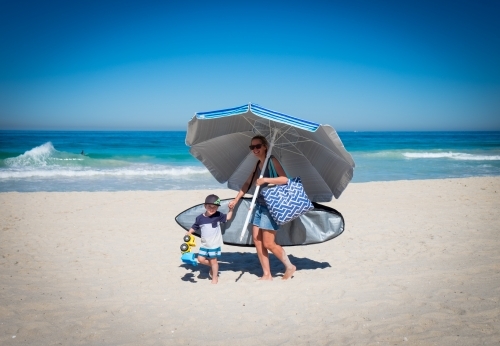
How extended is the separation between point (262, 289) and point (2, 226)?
596 cm

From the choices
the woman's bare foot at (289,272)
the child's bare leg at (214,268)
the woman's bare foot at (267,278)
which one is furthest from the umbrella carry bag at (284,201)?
the child's bare leg at (214,268)

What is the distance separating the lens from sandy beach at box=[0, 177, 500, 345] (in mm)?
3551

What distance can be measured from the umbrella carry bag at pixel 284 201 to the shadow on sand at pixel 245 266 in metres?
1.18

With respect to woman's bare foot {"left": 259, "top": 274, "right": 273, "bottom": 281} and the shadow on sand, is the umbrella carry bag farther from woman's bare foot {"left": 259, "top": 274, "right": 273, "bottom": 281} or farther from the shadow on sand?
the shadow on sand

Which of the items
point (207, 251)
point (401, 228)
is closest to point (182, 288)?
point (207, 251)

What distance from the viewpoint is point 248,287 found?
187 inches

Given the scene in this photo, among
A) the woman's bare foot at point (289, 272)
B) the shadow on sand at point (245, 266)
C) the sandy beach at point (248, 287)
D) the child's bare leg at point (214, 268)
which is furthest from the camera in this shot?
the shadow on sand at point (245, 266)

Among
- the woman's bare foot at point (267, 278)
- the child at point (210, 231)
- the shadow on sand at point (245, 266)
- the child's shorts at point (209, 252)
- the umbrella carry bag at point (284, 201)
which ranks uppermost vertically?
the umbrella carry bag at point (284, 201)

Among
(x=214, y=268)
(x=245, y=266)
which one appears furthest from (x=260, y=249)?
(x=245, y=266)

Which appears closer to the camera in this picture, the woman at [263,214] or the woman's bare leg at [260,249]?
the woman at [263,214]

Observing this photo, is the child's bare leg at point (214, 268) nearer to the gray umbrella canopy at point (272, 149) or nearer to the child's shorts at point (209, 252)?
the child's shorts at point (209, 252)

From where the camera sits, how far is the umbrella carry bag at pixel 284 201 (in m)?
4.57

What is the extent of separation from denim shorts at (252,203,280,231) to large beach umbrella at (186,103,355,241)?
0.29 m

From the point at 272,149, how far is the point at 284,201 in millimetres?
820
